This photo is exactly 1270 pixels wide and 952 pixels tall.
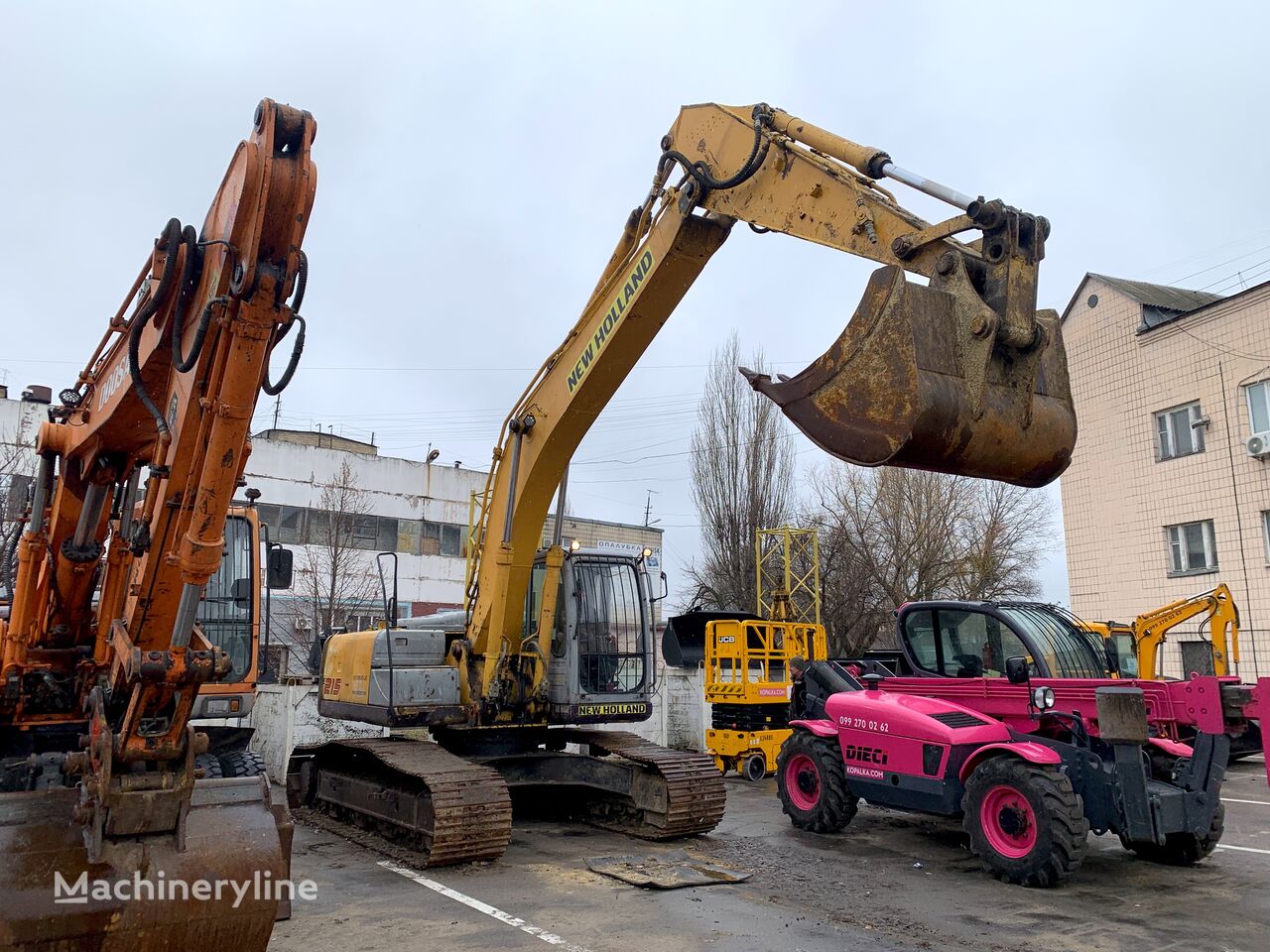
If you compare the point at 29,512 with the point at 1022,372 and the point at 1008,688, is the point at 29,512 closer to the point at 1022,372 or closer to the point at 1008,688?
the point at 1022,372

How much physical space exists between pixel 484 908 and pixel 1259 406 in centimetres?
1715

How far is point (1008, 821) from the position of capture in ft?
23.6

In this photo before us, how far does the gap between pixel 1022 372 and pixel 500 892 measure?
4.79 m

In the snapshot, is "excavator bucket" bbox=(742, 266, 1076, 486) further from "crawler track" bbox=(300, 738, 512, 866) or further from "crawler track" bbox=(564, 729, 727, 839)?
"crawler track" bbox=(564, 729, 727, 839)

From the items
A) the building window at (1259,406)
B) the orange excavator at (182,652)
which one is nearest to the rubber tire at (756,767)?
the orange excavator at (182,652)

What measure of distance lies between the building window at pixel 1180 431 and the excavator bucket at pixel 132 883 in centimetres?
1892

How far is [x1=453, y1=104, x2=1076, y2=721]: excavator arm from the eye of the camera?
15.2 ft

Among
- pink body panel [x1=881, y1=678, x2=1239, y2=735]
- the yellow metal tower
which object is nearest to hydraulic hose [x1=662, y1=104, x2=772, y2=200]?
pink body panel [x1=881, y1=678, x2=1239, y2=735]

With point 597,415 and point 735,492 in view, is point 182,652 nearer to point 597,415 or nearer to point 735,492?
point 597,415

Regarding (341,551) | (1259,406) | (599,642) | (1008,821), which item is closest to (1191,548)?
(1259,406)

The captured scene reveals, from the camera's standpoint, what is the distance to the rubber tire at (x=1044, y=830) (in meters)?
6.80

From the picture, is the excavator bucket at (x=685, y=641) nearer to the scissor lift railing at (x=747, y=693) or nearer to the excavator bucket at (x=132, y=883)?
the scissor lift railing at (x=747, y=693)

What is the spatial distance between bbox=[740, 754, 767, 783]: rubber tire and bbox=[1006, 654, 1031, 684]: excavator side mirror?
544 cm

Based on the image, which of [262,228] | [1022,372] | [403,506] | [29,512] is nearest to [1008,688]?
[1022,372]
